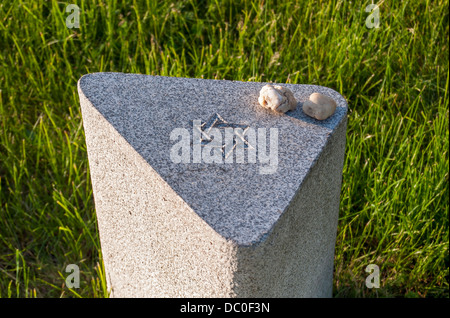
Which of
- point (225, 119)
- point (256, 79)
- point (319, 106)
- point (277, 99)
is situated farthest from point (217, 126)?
point (256, 79)

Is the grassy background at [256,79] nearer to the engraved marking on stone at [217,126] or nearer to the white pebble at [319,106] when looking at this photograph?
the white pebble at [319,106]

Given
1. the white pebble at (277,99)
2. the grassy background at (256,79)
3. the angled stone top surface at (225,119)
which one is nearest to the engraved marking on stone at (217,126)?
the angled stone top surface at (225,119)

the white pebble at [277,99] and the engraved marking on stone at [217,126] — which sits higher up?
the white pebble at [277,99]

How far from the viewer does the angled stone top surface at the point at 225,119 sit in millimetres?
1441

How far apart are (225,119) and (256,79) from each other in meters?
0.87

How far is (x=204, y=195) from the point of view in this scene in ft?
4.85

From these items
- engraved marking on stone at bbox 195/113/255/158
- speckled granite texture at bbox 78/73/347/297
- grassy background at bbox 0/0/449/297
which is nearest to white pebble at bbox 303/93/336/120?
speckled granite texture at bbox 78/73/347/297

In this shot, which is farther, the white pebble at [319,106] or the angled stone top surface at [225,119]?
the white pebble at [319,106]

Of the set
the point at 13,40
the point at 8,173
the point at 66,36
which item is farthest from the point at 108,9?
the point at 8,173

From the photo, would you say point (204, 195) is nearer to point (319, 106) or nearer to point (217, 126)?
point (217, 126)

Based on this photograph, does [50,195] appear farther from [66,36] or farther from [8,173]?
[66,36]

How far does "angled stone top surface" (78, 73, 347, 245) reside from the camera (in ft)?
4.73

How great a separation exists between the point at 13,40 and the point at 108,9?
51cm

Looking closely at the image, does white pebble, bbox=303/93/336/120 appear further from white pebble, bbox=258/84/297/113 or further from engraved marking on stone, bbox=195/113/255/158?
engraved marking on stone, bbox=195/113/255/158
